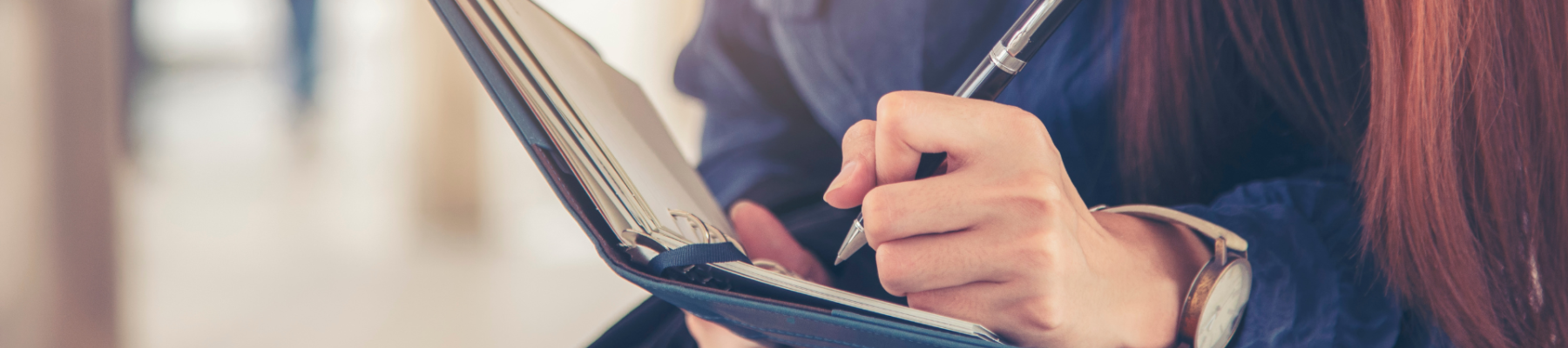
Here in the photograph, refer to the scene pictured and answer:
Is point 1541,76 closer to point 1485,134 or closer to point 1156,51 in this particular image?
point 1485,134

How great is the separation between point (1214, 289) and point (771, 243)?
265mm

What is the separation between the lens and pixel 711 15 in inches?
28.1

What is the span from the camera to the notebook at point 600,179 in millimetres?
208

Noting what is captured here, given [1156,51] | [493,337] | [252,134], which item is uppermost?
[1156,51]

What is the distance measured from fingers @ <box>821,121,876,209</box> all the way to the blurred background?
54 cm

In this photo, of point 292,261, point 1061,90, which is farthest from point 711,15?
point 292,261

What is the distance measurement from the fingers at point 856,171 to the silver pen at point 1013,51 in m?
0.01

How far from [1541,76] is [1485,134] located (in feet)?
0.10

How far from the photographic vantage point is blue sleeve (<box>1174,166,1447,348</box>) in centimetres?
28

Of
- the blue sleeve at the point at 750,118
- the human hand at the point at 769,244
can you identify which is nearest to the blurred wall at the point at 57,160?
the blue sleeve at the point at 750,118

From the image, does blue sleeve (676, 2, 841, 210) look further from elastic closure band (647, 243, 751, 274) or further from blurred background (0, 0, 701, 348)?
elastic closure band (647, 243, 751, 274)

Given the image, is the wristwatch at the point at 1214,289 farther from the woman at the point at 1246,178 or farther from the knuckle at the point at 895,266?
the knuckle at the point at 895,266

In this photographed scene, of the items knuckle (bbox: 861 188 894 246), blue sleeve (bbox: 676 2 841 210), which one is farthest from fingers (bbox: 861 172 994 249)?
blue sleeve (bbox: 676 2 841 210)

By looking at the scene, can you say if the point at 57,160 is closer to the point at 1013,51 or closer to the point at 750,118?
the point at 750,118
